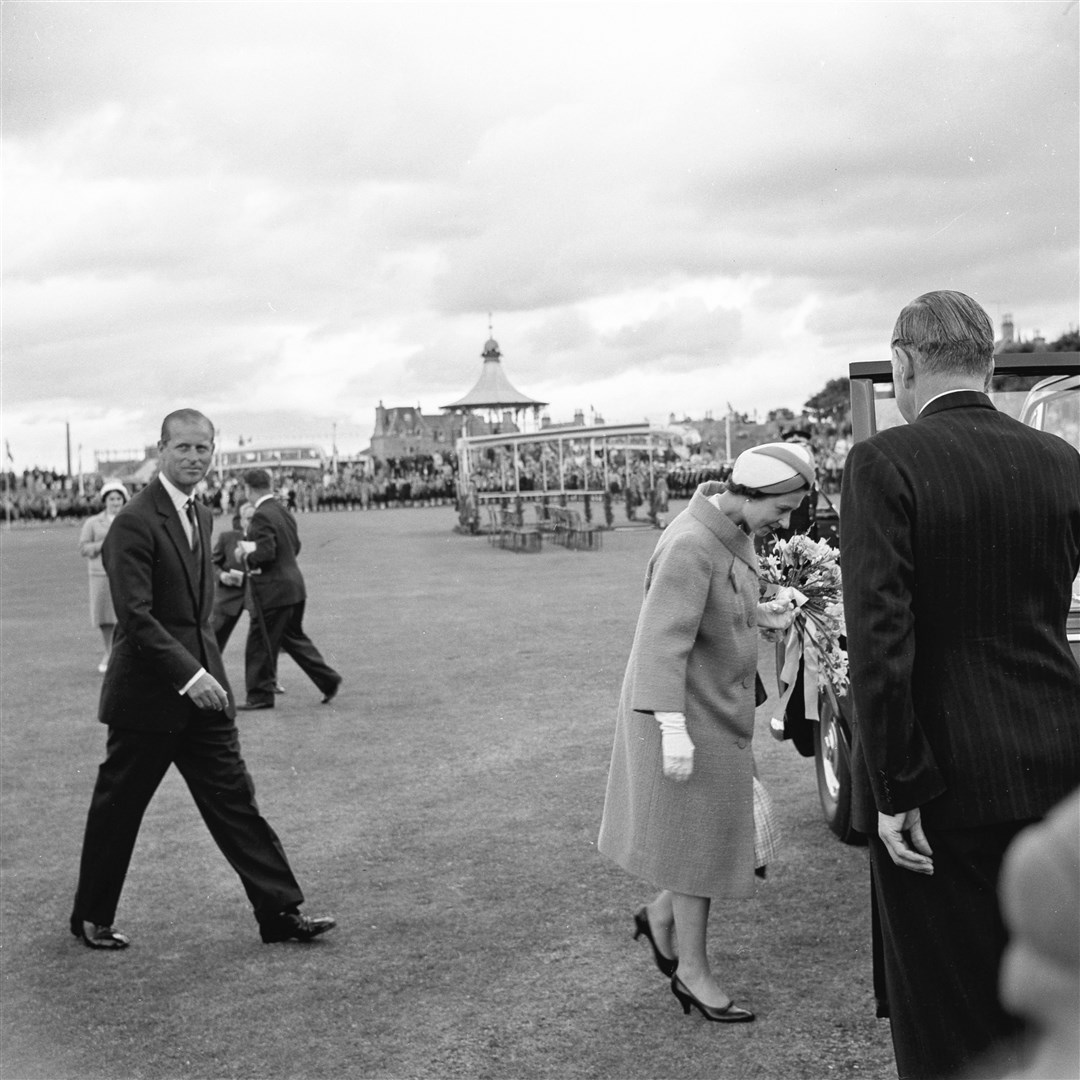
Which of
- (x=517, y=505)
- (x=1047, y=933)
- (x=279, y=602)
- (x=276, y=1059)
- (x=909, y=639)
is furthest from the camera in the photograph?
(x=517, y=505)

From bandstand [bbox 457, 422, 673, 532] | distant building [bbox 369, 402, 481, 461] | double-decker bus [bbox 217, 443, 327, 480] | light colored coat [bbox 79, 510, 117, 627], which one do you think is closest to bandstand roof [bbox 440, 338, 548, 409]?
bandstand [bbox 457, 422, 673, 532]

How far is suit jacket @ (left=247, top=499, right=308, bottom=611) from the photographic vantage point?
11508mm

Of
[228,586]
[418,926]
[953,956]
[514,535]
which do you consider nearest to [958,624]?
[953,956]

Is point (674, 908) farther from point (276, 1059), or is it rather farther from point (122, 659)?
point (122, 659)

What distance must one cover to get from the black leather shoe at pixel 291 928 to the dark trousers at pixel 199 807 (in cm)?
5

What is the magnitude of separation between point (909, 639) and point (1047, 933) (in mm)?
2040

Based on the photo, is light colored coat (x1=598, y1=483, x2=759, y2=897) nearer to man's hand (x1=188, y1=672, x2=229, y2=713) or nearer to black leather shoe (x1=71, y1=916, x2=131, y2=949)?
man's hand (x1=188, y1=672, x2=229, y2=713)

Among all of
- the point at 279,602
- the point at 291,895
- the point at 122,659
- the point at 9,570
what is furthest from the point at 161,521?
the point at 9,570

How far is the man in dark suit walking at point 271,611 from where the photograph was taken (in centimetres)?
1148

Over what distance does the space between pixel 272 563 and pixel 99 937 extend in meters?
6.09

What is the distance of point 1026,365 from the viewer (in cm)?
513

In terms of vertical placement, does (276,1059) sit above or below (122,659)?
below

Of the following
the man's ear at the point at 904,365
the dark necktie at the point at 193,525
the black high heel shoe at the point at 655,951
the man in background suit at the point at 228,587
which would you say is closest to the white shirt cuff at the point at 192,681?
the dark necktie at the point at 193,525

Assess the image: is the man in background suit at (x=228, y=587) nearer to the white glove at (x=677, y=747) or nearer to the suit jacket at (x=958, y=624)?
the white glove at (x=677, y=747)
